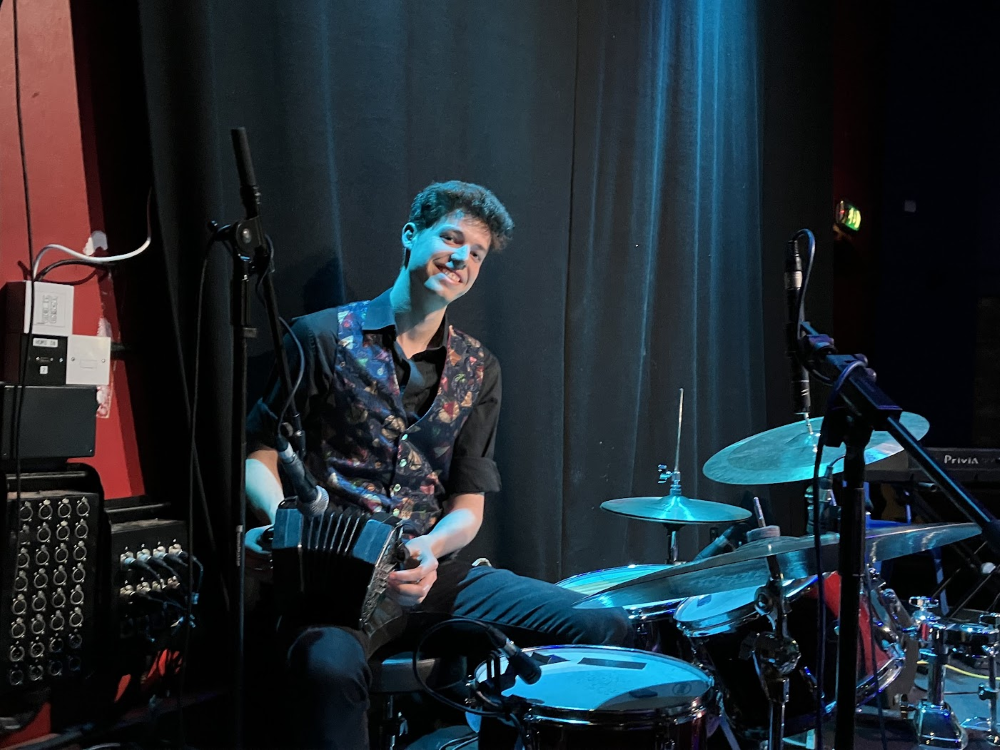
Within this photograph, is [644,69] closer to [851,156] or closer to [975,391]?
[851,156]

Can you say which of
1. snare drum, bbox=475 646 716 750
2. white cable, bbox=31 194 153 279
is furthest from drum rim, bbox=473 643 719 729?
white cable, bbox=31 194 153 279

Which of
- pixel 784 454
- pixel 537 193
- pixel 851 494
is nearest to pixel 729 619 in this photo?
pixel 784 454

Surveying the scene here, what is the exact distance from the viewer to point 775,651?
178 cm

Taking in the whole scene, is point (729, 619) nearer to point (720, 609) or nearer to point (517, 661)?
point (720, 609)

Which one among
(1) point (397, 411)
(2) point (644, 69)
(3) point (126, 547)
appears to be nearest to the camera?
(3) point (126, 547)

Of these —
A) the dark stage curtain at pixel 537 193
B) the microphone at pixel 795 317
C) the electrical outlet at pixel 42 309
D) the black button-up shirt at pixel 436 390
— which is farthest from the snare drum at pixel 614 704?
the electrical outlet at pixel 42 309

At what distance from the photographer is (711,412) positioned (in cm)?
377

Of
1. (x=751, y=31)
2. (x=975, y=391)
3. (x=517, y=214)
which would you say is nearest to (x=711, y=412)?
(x=517, y=214)

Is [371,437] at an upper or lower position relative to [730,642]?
upper

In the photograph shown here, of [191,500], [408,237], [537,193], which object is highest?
[537,193]

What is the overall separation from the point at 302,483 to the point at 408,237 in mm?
958

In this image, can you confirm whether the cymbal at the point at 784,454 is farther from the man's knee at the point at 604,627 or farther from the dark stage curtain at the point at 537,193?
the dark stage curtain at the point at 537,193

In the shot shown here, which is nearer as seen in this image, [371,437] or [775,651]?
[775,651]

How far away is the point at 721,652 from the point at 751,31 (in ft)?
9.36
